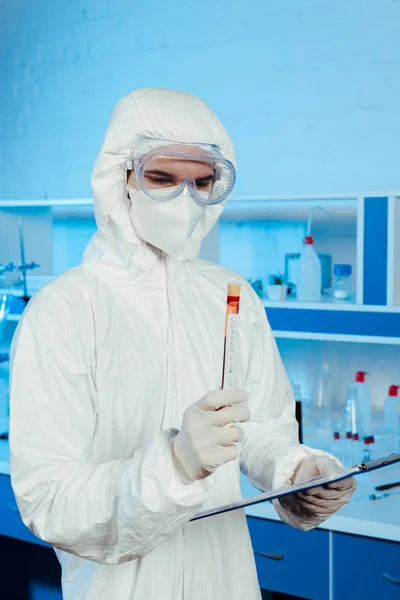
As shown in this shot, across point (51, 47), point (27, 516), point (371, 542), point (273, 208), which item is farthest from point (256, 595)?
point (51, 47)

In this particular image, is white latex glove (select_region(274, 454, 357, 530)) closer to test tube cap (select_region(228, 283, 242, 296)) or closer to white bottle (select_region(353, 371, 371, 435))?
test tube cap (select_region(228, 283, 242, 296))

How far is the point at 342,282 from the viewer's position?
2.44m

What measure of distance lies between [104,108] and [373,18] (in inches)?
44.5

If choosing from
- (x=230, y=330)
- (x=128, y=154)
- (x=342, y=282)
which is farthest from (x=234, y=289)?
(x=342, y=282)

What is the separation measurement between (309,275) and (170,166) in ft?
4.10

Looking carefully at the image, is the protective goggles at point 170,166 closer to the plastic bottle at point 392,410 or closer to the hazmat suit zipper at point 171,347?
the hazmat suit zipper at point 171,347

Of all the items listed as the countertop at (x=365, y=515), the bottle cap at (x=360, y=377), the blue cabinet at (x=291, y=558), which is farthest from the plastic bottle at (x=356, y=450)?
the blue cabinet at (x=291, y=558)

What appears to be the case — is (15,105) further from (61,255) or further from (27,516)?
(27,516)

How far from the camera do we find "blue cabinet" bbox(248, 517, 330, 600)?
1832mm

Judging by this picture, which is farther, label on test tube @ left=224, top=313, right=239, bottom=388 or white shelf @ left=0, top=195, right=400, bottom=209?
white shelf @ left=0, top=195, right=400, bottom=209

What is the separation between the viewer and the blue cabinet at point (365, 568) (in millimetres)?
1758

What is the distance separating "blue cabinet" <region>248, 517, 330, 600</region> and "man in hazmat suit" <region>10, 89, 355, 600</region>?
60 cm

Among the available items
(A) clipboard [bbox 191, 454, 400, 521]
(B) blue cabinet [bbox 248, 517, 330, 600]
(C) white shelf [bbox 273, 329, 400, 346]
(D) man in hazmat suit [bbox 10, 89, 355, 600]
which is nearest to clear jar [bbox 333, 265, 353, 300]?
(C) white shelf [bbox 273, 329, 400, 346]

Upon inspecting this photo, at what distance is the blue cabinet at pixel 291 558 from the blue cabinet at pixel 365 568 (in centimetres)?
3
